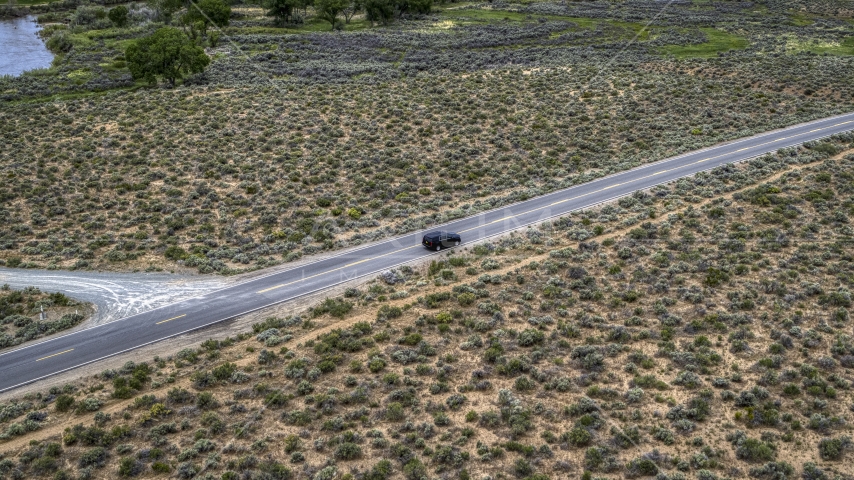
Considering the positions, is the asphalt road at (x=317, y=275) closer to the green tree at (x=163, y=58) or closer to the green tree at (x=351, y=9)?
the green tree at (x=163, y=58)

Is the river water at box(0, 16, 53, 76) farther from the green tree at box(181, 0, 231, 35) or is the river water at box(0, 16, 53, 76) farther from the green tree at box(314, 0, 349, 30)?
the green tree at box(314, 0, 349, 30)

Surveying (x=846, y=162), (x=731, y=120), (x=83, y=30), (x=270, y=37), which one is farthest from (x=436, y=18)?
(x=846, y=162)

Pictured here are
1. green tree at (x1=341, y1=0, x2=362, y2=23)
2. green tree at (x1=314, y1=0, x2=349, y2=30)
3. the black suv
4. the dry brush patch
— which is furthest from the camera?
green tree at (x1=341, y1=0, x2=362, y2=23)

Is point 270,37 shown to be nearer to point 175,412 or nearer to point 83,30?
point 83,30

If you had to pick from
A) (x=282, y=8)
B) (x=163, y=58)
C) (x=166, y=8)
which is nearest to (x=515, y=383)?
(x=163, y=58)

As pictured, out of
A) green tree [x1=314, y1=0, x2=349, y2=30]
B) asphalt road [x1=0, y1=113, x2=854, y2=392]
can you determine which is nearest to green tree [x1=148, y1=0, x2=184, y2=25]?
green tree [x1=314, y1=0, x2=349, y2=30]

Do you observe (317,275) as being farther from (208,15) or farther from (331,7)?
(331,7)
